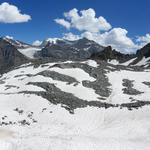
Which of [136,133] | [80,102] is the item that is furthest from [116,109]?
[136,133]

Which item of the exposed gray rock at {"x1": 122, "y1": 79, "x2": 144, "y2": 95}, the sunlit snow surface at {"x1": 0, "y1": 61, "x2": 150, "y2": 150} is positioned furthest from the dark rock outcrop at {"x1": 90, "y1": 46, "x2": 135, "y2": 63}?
the sunlit snow surface at {"x1": 0, "y1": 61, "x2": 150, "y2": 150}

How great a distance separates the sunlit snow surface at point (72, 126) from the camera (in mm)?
19484

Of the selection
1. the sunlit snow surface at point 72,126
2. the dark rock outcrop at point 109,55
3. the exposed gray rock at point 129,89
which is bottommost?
the sunlit snow surface at point 72,126

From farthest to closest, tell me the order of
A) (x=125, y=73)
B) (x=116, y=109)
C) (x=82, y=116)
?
(x=125, y=73) < (x=116, y=109) < (x=82, y=116)

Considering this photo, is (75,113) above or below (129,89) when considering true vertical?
below

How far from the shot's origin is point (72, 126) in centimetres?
2716

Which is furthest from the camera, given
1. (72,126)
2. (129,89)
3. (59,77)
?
(59,77)

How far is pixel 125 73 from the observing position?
60531 millimetres

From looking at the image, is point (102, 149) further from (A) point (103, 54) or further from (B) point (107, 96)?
(A) point (103, 54)

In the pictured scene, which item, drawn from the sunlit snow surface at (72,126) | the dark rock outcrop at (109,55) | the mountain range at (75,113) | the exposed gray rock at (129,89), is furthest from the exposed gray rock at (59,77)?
the dark rock outcrop at (109,55)

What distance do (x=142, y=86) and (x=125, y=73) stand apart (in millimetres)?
12905

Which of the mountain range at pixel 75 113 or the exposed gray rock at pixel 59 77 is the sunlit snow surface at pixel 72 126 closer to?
the mountain range at pixel 75 113

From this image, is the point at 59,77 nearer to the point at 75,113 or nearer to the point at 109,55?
the point at 75,113

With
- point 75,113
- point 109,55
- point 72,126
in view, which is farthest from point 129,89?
point 109,55
